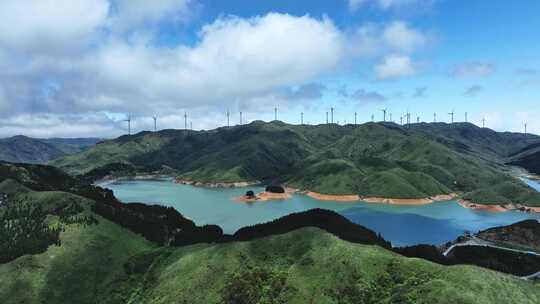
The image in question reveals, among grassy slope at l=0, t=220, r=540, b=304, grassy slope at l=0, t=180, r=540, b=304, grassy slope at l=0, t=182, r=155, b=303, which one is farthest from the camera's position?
grassy slope at l=0, t=182, r=155, b=303

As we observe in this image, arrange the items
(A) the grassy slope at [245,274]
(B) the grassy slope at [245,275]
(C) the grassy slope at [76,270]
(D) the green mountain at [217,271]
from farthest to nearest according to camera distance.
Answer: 1. (C) the grassy slope at [76,270]
2. (D) the green mountain at [217,271]
3. (B) the grassy slope at [245,275]
4. (A) the grassy slope at [245,274]

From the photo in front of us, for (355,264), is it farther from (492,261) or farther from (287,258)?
(492,261)

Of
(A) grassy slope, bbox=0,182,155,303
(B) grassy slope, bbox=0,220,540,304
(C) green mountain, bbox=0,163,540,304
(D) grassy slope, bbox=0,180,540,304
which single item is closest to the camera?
(B) grassy slope, bbox=0,220,540,304

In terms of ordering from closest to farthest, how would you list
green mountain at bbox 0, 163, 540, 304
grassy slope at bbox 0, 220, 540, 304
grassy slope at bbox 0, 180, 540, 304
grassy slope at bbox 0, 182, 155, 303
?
grassy slope at bbox 0, 220, 540, 304, grassy slope at bbox 0, 180, 540, 304, green mountain at bbox 0, 163, 540, 304, grassy slope at bbox 0, 182, 155, 303

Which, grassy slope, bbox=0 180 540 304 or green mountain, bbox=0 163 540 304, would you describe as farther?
green mountain, bbox=0 163 540 304

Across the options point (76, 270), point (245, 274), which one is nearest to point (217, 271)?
point (245, 274)

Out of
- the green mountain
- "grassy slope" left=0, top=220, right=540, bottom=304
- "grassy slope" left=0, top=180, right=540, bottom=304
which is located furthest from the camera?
the green mountain

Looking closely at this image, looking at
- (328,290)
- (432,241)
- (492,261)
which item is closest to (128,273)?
(328,290)

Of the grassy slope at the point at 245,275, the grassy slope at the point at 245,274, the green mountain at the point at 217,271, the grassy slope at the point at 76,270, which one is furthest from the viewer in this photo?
the grassy slope at the point at 76,270

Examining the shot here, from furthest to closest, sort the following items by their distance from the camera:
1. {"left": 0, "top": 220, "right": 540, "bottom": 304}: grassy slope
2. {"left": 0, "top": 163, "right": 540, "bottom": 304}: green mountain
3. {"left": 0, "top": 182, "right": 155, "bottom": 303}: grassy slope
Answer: {"left": 0, "top": 182, "right": 155, "bottom": 303}: grassy slope
{"left": 0, "top": 163, "right": 540, "bottom": 304}: green mountain
{"left": 0, "top": 220, "right": 540, "bottom": 304}: grassy slope
